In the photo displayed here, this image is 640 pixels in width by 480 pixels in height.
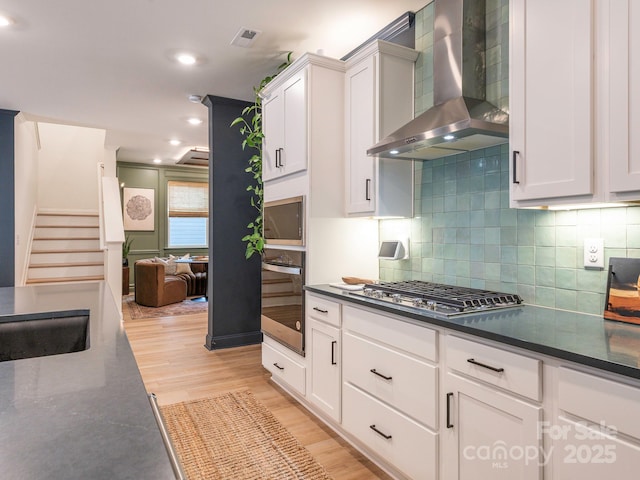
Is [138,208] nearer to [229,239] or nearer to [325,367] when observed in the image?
Result: [229,239]

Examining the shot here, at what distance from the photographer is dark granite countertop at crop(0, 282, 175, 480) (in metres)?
0.51

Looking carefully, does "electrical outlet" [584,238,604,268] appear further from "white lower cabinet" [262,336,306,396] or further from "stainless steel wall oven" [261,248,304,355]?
"white lower cabinet" [262,336,306,396]

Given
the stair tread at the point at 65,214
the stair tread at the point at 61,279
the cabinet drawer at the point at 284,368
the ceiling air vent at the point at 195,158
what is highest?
the ceiling air vent at the point at 195,158

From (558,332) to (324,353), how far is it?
1407 mm

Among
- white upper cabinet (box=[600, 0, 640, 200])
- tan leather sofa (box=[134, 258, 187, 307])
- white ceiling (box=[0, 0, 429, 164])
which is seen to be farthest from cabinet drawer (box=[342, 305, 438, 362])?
tan leather sofa (box=[134, 258, 187, 307])

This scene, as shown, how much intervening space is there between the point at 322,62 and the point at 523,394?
2310 mm

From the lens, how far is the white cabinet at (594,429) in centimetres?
109

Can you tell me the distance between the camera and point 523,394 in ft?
4.48

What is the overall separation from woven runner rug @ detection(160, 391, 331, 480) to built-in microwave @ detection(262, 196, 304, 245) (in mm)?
1192

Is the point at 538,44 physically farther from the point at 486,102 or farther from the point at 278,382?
the point at 278,382

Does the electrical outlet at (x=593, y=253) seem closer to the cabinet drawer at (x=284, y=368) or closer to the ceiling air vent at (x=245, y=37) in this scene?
the cabinet drawer at (x=284, y=368)

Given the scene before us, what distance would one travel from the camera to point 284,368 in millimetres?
3023

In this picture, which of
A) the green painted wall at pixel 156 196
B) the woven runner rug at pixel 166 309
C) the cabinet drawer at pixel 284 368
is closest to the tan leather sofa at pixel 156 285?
the woven runner rug at pixel 166 309

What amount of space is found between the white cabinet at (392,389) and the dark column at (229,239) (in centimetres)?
220
